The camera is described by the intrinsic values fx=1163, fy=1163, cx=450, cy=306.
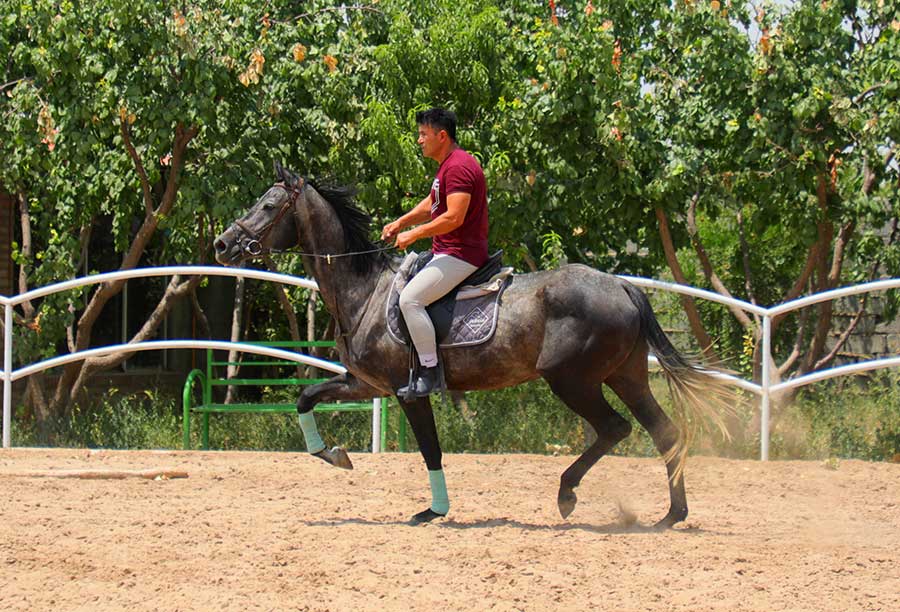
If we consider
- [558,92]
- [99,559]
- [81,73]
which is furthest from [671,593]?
[81,73]

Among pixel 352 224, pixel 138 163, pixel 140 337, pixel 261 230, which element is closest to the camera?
pixel 261 230

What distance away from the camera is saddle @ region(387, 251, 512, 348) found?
23.3 feet

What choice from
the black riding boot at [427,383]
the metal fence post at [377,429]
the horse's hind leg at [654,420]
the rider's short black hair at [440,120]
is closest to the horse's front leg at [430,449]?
the black riding boot at [427,383]

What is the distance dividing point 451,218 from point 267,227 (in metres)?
1.27

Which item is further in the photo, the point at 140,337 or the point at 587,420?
the point at 140,337

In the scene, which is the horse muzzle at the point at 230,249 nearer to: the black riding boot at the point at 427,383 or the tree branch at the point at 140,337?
the black riding boot at the point at 427,383

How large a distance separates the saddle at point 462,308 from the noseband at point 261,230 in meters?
0.86

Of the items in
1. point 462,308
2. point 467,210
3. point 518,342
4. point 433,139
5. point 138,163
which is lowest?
point 518,342

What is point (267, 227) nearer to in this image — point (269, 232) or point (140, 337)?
point (269, 232)

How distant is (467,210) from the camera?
7.01 metres

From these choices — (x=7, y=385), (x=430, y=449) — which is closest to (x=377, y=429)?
(x=430, y=449)

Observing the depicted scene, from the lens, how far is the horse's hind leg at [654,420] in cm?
712

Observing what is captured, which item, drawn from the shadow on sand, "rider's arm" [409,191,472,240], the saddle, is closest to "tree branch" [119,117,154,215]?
the saddle

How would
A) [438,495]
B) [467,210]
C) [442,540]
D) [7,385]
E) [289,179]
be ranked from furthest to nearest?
[7,385], [289,179], [438,495], [467,210], [442,540]
